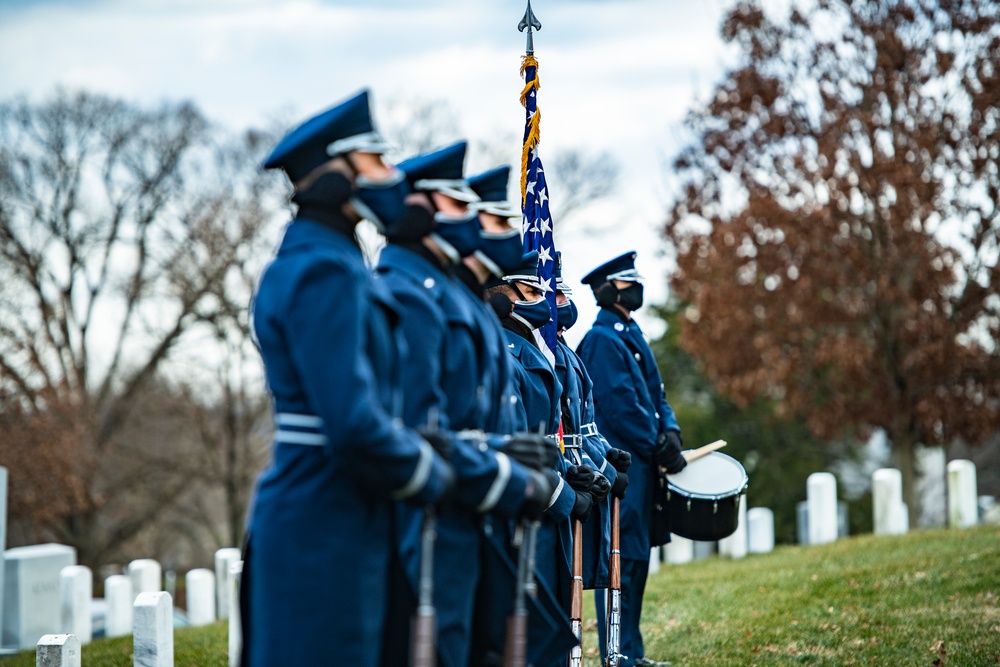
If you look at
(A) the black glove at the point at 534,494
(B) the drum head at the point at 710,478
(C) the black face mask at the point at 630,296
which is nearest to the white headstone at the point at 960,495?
(B) the drum head at the point at 710,478

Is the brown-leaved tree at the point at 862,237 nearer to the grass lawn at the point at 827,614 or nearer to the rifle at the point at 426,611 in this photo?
the grass lawn at the point at 827,614

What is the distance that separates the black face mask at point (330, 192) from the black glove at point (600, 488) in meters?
3.22

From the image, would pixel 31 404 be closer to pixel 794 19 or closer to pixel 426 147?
pixel 426 147

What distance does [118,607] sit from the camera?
15.5 metres

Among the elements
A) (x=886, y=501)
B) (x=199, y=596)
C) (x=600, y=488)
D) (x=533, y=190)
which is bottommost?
(x=199, y=596)

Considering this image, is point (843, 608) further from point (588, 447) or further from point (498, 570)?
point (498, 570)

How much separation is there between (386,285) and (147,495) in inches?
1165

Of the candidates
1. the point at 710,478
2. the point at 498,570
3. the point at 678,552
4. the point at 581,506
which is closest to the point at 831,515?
the point at 678,552

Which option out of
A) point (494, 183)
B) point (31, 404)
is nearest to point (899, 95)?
point (494, 183)

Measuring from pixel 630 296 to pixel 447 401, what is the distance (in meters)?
4.70

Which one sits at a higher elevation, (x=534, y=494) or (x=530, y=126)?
(x=530, y=126)

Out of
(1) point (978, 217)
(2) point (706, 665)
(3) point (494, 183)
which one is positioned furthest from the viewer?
(1) point (978, 217)

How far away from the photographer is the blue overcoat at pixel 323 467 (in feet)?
13.8

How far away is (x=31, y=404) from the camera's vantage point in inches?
1082
